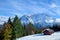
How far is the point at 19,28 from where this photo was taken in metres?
64.9

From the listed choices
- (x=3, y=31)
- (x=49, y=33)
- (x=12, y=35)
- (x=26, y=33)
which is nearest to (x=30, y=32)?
(x=26, y=33)

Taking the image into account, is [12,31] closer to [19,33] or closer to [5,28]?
[5,28]

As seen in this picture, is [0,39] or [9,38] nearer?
[0,39]

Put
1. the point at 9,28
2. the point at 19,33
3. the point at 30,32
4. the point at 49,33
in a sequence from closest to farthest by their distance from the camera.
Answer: the point at 9,28 → the point at 19,33 → the point at 49,33 → the point at 30,32

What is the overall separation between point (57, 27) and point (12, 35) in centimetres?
5083

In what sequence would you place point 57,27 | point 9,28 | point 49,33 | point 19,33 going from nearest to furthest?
point 9,28 < point 19,33 < point 49,33 < point 57,27

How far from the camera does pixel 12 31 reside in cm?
4516

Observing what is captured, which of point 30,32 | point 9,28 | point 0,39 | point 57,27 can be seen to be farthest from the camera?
point 57,27

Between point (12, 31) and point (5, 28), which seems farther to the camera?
point (12, 31)

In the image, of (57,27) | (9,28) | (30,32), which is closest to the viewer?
(9,28)

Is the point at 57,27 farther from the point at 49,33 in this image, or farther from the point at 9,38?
the point at 9,38

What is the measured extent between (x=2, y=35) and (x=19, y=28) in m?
24.7

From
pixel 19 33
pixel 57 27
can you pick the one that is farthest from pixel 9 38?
pixel 57 27

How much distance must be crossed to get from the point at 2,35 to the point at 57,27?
56026mm
